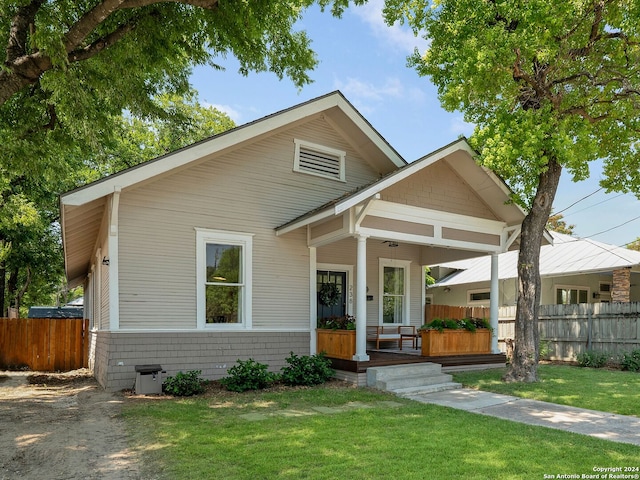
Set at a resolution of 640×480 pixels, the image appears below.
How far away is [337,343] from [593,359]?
315 inches

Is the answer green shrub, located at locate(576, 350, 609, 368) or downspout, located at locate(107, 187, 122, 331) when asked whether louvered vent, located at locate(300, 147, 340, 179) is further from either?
green shrub, located at locate(576, 350, 609, 368)

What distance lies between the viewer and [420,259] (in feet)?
45.6

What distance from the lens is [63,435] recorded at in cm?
578

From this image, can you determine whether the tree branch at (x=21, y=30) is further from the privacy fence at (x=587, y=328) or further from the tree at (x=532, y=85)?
the privacy fence at (x=587, y=328)

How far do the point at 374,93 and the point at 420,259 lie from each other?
7826 mm

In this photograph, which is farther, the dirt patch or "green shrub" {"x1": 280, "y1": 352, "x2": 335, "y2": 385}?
"green shrub" {"x1": 280, "y1": 352, "x2": 335, "y2": 385}

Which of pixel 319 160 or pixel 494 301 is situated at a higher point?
pixel 319 160

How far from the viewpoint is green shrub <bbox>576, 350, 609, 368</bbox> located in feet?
42.1

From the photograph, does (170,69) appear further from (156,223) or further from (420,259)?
(420,259)

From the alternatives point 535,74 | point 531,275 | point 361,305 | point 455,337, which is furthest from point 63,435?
point 535,74

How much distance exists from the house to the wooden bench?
934 mm

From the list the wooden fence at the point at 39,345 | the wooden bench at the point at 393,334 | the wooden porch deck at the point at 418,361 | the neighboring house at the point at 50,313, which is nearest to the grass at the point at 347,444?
the wooden porch deck at the point at 418,361

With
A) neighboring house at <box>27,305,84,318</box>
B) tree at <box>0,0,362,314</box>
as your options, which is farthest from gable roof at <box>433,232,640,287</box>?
neighboring house at <box>27,305,84,318</box>

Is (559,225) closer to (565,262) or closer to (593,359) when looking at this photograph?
(565,262)
